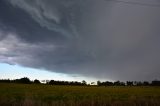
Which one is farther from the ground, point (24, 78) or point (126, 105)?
point (24, 78)

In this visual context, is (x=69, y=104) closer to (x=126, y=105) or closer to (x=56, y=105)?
(x=56, y=105)

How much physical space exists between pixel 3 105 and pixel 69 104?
471 cm

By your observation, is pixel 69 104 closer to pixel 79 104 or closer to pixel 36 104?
pixel 79 104

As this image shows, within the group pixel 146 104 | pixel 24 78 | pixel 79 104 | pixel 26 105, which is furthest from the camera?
pixel 24 78

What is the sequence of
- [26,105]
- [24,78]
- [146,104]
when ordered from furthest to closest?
[24,78] → [146,104] → [26,105]

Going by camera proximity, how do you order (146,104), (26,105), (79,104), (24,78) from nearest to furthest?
(26,105) → (79,104) → (146,104) → (24,78)

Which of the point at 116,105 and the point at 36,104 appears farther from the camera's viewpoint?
the point at 116,105

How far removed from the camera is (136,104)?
21297 millimetres

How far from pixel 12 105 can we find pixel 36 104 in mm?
1701

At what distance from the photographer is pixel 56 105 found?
752 inches

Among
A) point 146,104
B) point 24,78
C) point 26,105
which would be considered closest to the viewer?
point 26,105

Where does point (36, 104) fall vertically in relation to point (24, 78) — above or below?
below

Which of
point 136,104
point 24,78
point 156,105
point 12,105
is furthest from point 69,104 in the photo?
point 24,78

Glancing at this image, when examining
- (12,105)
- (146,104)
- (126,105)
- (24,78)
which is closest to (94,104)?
(126,105)
